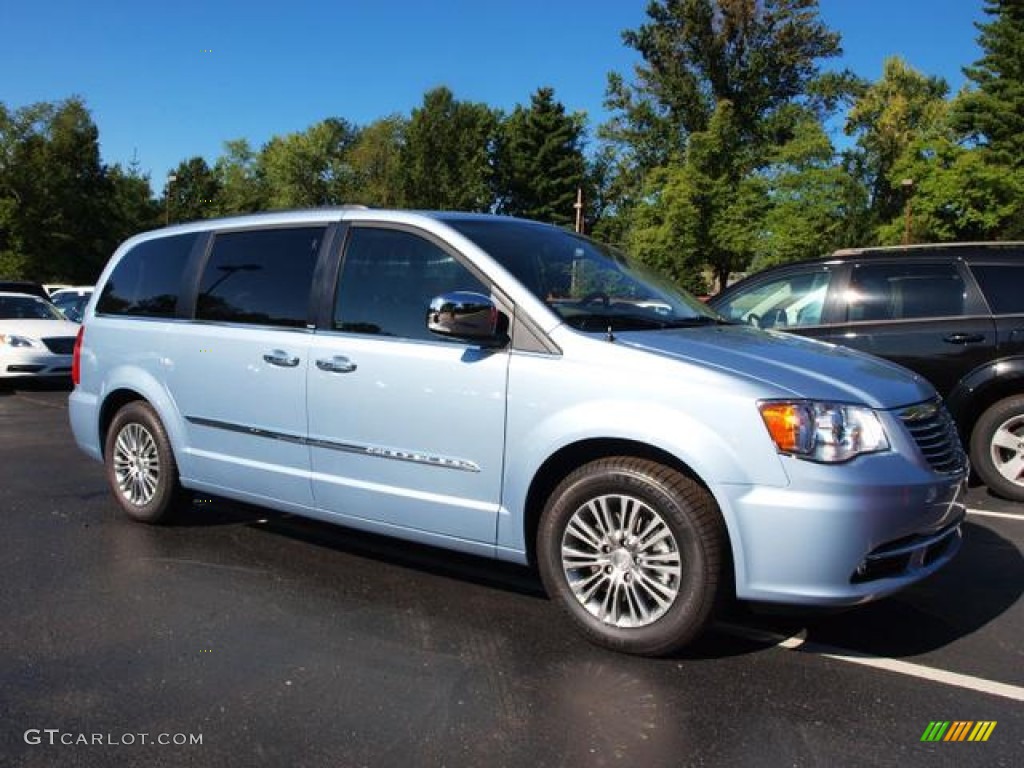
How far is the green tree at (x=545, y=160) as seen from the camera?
200 ft

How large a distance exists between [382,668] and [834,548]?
1749 mm

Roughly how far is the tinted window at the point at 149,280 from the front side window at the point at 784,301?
4.19 metres

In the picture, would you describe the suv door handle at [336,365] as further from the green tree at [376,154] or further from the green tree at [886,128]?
the green tree at [376,154]

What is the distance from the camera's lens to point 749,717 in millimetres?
3041

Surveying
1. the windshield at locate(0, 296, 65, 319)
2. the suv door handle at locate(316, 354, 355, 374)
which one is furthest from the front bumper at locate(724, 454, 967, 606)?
the windshield at locate(0, 296, 65, 319)

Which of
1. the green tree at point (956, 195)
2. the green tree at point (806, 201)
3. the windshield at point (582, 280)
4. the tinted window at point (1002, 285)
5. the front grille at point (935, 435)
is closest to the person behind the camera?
the front grille at point (935, 435)

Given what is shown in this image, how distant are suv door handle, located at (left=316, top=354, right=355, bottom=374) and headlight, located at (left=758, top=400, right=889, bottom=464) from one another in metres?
1.93

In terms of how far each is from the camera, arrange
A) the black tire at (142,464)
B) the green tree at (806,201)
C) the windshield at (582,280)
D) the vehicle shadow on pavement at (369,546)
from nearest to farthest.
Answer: the windshield at (582,280), the vehicle shadow on pavement at (369,546), the black tire at (142,464), the green tree at (806,201)

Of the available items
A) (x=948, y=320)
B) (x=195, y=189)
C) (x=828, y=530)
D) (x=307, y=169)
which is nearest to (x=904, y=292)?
(x=948, y=320)

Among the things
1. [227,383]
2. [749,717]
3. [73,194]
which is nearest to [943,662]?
[749,717]

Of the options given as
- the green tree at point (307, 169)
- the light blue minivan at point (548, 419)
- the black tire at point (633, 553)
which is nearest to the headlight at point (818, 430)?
the light blue minivan at point (548, 419)

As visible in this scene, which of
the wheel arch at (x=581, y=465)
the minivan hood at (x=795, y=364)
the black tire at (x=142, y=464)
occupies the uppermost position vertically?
the minivan hood at (x=795, y=364)

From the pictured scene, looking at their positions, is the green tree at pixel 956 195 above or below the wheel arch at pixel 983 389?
above

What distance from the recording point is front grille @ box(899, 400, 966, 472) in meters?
3.43
